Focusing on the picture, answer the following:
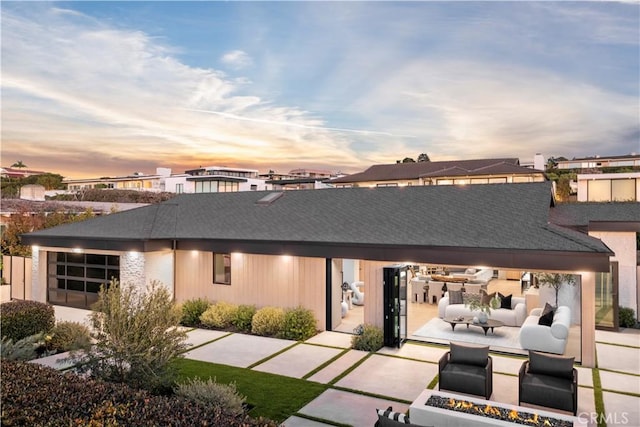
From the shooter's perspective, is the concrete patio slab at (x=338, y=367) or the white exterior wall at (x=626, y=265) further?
the white exterior wall at (x=626, y=265)

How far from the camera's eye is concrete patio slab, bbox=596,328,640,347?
1294 cm

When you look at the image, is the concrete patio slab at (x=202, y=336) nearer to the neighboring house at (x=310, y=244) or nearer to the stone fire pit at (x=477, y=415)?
the neighboring house at (x=310, y=244)

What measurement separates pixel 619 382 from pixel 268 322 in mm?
9157

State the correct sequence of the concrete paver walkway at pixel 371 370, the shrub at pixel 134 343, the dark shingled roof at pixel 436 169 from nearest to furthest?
1. the shrub at pixel 134 343
2. the concrete paver walkway at pixel 371 370
3. the dark shingled roof at pixel 436 169

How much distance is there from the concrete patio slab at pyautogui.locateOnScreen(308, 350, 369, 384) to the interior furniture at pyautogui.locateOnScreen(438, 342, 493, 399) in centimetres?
248

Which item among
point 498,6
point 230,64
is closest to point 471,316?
point 498,6

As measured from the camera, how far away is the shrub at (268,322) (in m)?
13.5

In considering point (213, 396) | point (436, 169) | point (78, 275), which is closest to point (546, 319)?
point (213, 396)

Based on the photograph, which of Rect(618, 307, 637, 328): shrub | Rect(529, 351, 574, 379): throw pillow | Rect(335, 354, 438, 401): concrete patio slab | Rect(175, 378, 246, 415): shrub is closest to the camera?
Rect(175, 378, 246, 415): shrub

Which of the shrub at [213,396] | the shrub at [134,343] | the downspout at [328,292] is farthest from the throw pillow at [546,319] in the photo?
the shrub at [134,343]

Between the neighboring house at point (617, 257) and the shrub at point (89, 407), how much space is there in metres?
13.0

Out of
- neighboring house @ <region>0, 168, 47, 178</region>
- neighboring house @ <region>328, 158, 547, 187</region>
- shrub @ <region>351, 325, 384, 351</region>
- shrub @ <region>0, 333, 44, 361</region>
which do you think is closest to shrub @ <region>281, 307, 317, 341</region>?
shrub @ <region>351, 325, 384, 351</region>

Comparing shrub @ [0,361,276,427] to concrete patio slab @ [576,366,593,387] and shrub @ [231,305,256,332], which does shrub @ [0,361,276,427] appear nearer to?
shrub @ [231,305,256,332]

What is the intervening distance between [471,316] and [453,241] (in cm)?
467
